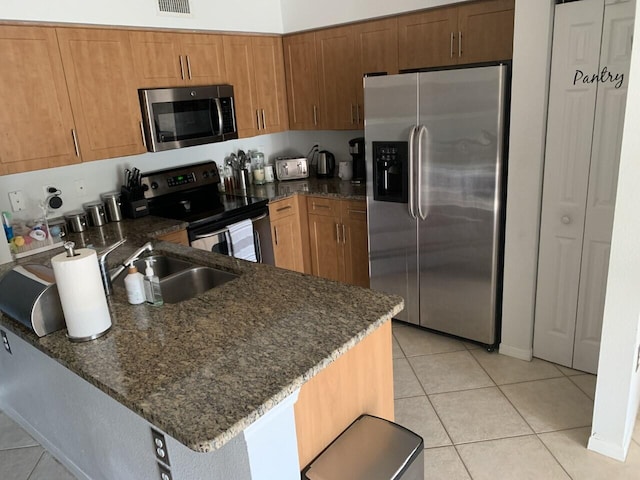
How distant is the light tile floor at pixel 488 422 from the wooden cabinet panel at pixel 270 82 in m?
2.15

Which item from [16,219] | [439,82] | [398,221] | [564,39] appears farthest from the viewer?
[398,221]

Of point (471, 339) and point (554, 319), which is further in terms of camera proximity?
point (471, 339)

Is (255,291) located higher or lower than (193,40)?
lower

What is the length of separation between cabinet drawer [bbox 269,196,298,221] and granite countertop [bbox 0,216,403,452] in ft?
5.33

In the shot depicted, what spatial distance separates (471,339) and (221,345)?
208cm

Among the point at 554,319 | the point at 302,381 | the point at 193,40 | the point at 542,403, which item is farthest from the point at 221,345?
the point at 193,40

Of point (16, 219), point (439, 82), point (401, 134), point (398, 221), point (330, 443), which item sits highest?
point (439, 82)

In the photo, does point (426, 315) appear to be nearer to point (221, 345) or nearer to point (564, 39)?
point (564, 39)

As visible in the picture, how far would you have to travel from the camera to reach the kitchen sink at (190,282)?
2211 millimetres

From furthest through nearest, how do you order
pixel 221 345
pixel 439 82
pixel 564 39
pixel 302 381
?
pixel 439 82 → pixel 564 39 → pixel 221 345 → pixel 302 381

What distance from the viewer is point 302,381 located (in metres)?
1.33

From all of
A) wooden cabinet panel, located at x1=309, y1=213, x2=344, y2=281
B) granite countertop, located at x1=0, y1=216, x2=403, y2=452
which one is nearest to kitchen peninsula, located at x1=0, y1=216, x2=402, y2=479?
granite countertop, located at x1=0, y1=216, x2=403, y2=452

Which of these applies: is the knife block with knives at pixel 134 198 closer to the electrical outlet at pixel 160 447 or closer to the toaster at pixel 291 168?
the toaster at pixel 291 168

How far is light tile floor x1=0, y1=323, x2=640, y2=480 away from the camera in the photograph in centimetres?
217
